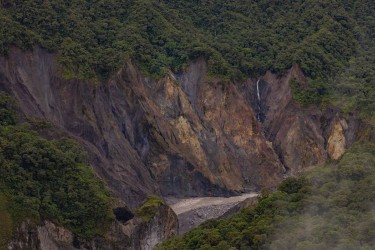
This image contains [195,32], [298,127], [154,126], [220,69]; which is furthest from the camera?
[195,32]

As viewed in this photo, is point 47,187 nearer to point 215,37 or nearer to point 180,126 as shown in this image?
point 180,126

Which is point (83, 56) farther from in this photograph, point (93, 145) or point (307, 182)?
point (307, 182)

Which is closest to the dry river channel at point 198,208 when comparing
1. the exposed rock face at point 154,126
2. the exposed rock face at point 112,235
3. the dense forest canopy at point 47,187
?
the exposed rock face at point 154,126

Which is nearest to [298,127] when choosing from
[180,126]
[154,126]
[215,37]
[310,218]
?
[180,126]

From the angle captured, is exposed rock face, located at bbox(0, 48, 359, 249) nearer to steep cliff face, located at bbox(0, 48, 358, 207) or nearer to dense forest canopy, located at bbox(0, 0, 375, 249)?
steep cliff face, located at bbox(0, 48, 358, 207)

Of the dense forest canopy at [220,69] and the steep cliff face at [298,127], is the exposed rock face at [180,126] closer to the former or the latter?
the steep cliff face at [298,127]

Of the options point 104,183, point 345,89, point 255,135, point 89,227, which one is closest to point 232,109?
point 255,135

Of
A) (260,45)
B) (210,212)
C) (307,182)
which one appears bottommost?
(210,212)

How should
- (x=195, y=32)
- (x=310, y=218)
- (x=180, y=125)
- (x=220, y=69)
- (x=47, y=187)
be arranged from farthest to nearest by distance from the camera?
(x=195, y=32), (x=220, y=69), (x=180, y=125), (x=47, y=187), (x=310, y=218)
